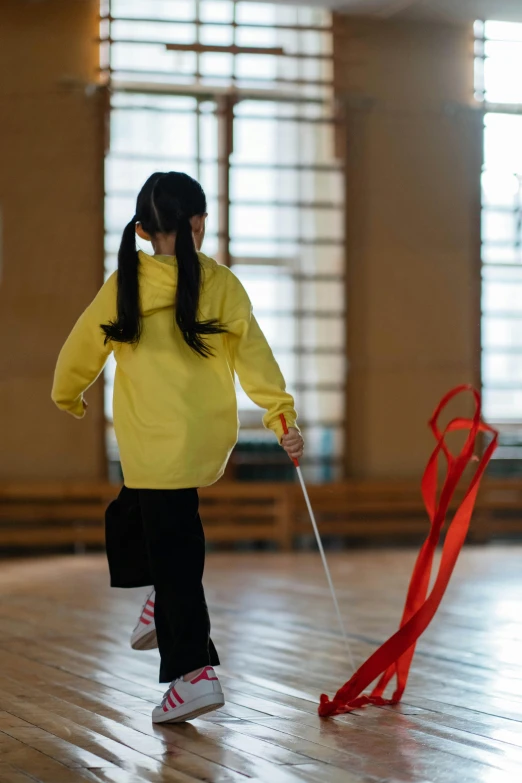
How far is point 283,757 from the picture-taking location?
2.25 m

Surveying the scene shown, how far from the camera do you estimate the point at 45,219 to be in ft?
25.8

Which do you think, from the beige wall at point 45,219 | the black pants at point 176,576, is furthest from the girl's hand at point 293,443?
the beige wall at point 45,219

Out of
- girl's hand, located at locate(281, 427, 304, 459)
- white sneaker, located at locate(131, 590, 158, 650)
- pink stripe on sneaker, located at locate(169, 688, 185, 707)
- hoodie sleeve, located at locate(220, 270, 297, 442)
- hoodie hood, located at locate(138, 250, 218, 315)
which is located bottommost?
pink stripe on sneaker, located at locate(169, 688, 185, 707)

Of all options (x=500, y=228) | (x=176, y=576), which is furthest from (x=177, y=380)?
(x=500, y=228)

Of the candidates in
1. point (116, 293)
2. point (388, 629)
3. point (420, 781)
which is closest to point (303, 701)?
point (420, 781)

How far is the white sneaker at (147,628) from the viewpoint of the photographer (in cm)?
271

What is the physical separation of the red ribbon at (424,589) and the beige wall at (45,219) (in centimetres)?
518

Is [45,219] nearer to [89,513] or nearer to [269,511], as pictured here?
[89,513]

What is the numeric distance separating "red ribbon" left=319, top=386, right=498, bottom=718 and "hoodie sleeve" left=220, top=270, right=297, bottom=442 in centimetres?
37

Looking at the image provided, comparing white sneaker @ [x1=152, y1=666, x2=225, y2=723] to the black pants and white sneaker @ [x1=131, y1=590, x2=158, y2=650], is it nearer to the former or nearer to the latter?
the black pants

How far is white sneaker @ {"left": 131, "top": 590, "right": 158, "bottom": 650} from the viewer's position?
271cm

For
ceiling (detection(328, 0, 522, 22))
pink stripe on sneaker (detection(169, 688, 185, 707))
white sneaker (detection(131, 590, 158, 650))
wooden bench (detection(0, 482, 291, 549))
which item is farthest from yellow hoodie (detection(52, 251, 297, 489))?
ceiling (detection(328, 0, 522, 22))

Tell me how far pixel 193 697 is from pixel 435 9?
6.92 m

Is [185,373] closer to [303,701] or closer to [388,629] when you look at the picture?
[303,701]
